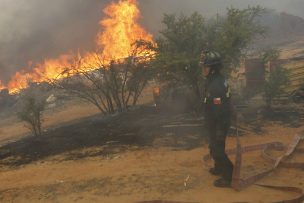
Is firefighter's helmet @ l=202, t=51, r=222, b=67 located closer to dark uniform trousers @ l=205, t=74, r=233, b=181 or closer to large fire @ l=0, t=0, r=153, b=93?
dark uniform trousers @ l=205, t=74, r=233, b=181

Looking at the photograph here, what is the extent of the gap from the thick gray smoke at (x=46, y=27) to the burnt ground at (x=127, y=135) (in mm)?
16673

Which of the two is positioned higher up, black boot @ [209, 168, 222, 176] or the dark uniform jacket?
the dark uniform jacket

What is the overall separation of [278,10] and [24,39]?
26681mm

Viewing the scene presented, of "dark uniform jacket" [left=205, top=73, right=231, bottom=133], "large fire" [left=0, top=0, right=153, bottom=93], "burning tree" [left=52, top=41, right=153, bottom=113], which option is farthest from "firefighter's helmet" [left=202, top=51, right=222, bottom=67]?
A: "large fire" [left=0, top=0, right=153, bottom=93]

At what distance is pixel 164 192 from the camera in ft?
19.3

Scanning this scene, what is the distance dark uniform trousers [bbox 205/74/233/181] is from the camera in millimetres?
6039

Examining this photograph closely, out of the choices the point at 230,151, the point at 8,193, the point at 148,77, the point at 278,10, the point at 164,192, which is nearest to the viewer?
the point at 164,192

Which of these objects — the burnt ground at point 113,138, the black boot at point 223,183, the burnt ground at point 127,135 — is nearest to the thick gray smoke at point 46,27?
the burnt ground at point 113,138

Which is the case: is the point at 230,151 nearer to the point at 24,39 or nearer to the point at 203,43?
the point at 203,43

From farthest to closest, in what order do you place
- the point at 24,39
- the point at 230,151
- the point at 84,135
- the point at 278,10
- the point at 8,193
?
the point at 278,10 < the point at 24,39 < the point at 84,135 < the point at 230,151 < the point at 8,193

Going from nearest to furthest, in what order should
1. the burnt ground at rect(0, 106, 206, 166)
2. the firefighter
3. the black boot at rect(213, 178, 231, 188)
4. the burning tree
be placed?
the black boot at rect(213, 178, 231, 188) < the firefighter < the burnt ground at rect(0, 106, 206, 166) < the burning tree

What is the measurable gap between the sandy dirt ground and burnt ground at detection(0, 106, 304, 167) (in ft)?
0.08

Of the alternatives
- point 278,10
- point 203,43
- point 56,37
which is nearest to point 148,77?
point 203,43

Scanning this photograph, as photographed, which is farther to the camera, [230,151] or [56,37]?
[56,37]
